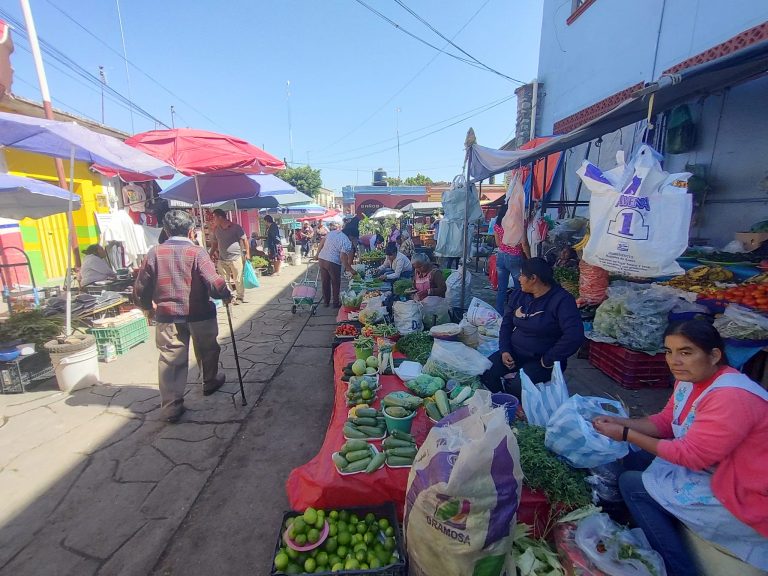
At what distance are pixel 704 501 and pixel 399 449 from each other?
1.62 metres

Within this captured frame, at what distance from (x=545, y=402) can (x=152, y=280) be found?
394cm

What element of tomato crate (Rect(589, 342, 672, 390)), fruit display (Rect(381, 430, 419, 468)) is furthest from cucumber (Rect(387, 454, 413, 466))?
tomato crate (Rect(589, 342, 672, 390))

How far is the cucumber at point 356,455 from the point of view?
2350mm

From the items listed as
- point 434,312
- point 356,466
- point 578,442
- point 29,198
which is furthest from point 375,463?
point 29,198

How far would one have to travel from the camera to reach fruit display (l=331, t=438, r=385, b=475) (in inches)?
90.0

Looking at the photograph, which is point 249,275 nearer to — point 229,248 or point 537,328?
point 229,248

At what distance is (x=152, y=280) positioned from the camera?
3.70 meters

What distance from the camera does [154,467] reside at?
10.5ft

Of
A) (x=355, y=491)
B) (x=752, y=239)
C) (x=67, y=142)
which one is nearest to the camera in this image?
(x=355, y=491)

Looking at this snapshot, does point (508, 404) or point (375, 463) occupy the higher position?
point (508, 404)

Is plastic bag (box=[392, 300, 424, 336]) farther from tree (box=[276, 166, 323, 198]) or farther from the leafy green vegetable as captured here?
tree (box=[276, 166, 323, 198])

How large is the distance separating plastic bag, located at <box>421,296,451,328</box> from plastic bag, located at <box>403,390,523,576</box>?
125 inches

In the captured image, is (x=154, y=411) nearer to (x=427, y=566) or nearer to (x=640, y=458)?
(x=427, y=566)

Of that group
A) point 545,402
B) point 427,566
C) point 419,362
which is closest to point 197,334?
point 419,362
